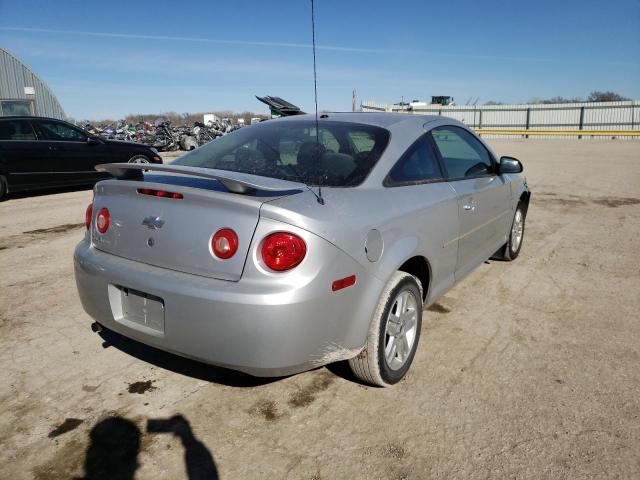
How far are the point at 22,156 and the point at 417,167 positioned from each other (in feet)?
28.1

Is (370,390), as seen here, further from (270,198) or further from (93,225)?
(93,225)

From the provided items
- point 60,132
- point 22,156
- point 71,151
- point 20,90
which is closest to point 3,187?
point 22,156

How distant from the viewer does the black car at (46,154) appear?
8.96 metres

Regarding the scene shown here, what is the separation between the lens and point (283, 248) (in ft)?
7.07

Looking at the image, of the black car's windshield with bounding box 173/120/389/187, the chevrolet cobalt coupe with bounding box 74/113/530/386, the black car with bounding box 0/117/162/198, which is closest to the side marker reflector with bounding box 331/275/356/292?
the chevrolet cobalt coupe with bounding box 74/113/530/386

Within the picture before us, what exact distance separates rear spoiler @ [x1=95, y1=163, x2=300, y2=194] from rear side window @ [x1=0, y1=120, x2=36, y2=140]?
25.3 feet

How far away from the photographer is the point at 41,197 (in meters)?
9.74

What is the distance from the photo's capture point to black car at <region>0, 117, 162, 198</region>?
8961 millimetres

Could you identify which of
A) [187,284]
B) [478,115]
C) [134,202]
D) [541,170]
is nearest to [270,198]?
[187,284]

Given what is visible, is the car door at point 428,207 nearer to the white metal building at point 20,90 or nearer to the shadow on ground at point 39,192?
the shadow on ground at point 39,192

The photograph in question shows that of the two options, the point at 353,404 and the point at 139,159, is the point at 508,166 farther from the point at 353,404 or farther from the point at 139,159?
the point at 139,159

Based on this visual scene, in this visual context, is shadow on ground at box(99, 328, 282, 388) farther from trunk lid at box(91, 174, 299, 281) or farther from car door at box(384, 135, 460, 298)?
car door at box(384, 135, 460, 298)

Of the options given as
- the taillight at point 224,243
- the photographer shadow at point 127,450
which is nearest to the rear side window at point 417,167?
the taillight at point 224,243

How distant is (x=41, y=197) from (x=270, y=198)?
922cm
